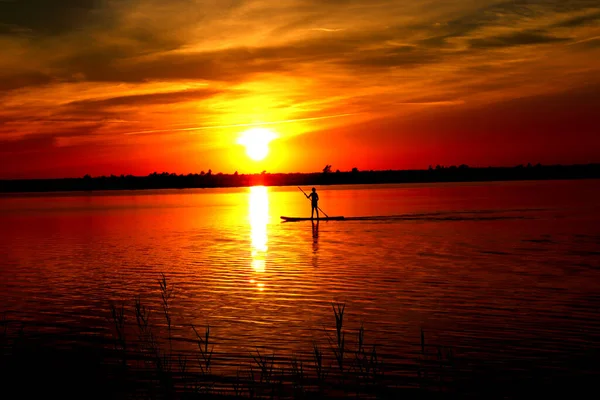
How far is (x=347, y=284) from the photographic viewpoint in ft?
81.3

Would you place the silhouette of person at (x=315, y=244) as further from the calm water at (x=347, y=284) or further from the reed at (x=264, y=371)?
the reed at (x=264, y=371)

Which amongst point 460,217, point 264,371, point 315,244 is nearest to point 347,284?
point 264,371

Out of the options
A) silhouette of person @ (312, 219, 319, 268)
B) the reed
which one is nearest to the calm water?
silhouette of person @ (312, 219, 319, 268)

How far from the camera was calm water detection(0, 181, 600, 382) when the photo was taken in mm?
16750

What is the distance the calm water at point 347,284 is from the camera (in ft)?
55.0

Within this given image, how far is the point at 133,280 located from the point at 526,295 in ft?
49.7

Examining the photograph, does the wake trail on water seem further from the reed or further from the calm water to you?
the reed

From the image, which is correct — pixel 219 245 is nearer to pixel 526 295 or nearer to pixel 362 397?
pixel 526 295

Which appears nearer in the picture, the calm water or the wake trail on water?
the calm water

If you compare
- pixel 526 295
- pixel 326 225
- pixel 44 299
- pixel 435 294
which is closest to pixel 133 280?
pixel 44 299

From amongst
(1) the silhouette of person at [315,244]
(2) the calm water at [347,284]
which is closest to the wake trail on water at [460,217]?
(1) the silhouette of person at [315,244]

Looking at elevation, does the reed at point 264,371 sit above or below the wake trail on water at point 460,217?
below

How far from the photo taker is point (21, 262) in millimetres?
33781

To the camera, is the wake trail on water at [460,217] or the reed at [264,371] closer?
the reed at [264,371]
